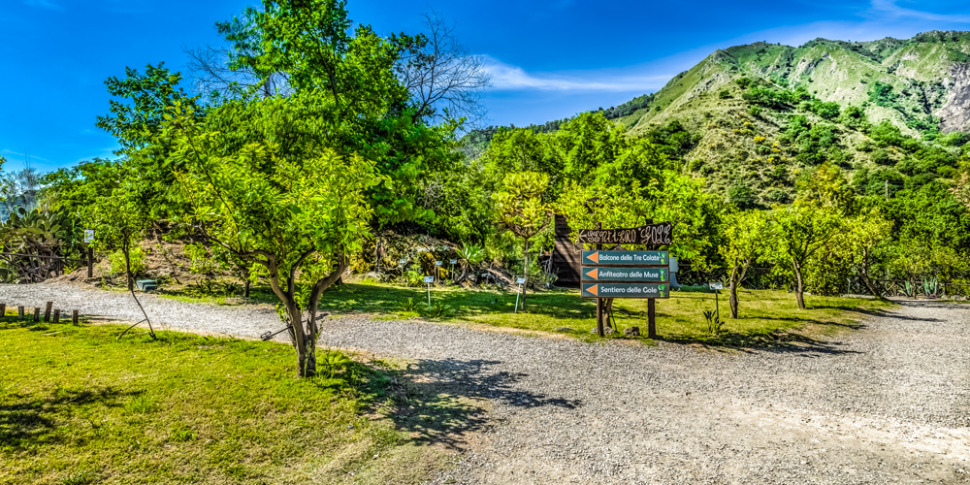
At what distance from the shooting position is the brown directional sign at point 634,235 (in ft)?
38.5

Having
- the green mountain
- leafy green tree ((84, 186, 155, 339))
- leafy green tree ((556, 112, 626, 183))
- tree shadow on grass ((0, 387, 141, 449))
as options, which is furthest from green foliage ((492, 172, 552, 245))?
tree shadow on grass ((0, 387, 141, 449))

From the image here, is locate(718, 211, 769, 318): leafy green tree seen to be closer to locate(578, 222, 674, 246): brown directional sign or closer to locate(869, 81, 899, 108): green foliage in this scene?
locate(578, 222, 674, 246): brown directional sign

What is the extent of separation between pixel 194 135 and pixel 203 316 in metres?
9.11

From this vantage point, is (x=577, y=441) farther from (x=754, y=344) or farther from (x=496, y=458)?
(x=754, y=344)

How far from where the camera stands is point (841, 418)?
6.79m

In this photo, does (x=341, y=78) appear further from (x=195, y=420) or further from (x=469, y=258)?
(x=469, y=258)

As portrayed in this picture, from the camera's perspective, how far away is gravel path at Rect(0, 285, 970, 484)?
5250mm

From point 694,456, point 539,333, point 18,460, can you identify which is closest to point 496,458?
point 694,456

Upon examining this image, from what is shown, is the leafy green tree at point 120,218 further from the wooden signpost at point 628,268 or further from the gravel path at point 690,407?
the wooden signpost at point 628,268

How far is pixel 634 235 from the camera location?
12117 mm

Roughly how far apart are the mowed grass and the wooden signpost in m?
5.85

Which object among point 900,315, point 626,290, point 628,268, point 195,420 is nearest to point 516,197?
point 628,268

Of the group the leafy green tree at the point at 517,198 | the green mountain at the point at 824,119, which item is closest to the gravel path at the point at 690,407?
the leafy green tree at the point at 517,198

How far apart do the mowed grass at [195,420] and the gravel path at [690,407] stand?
1003 millimetres
